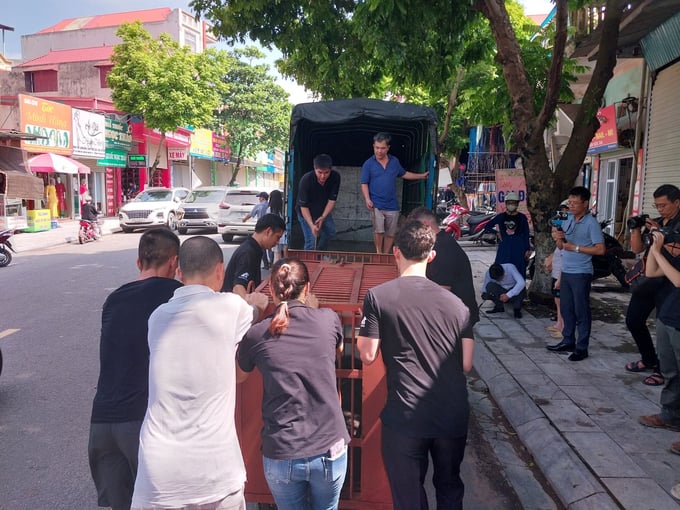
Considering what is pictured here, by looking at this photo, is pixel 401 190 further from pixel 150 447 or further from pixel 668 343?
pixel 150 447

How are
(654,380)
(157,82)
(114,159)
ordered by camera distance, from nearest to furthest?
(654,380) → (157,82) → (114,159)

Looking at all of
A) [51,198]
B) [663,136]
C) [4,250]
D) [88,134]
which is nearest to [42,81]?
[88,134]

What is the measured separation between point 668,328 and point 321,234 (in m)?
4.56

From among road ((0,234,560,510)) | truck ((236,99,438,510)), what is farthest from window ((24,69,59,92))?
truck ((236,99,438,510))

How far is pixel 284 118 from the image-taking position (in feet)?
123

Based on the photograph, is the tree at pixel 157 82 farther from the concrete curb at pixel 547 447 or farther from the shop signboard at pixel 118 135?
the concrete curb at pixel 547 447

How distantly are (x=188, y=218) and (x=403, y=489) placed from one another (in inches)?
688

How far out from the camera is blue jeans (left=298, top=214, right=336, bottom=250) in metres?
7.20

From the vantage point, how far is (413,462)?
245cm

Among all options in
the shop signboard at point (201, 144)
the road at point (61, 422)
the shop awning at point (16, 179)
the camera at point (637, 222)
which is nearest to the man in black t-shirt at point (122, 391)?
the road at point (61, 422)

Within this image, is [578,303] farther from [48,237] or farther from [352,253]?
[48,237]

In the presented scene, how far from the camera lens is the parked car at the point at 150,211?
19.8m

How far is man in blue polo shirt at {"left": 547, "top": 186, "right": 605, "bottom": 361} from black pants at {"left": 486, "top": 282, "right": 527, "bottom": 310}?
185cm

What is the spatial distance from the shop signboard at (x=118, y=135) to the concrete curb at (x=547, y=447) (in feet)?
80.1
